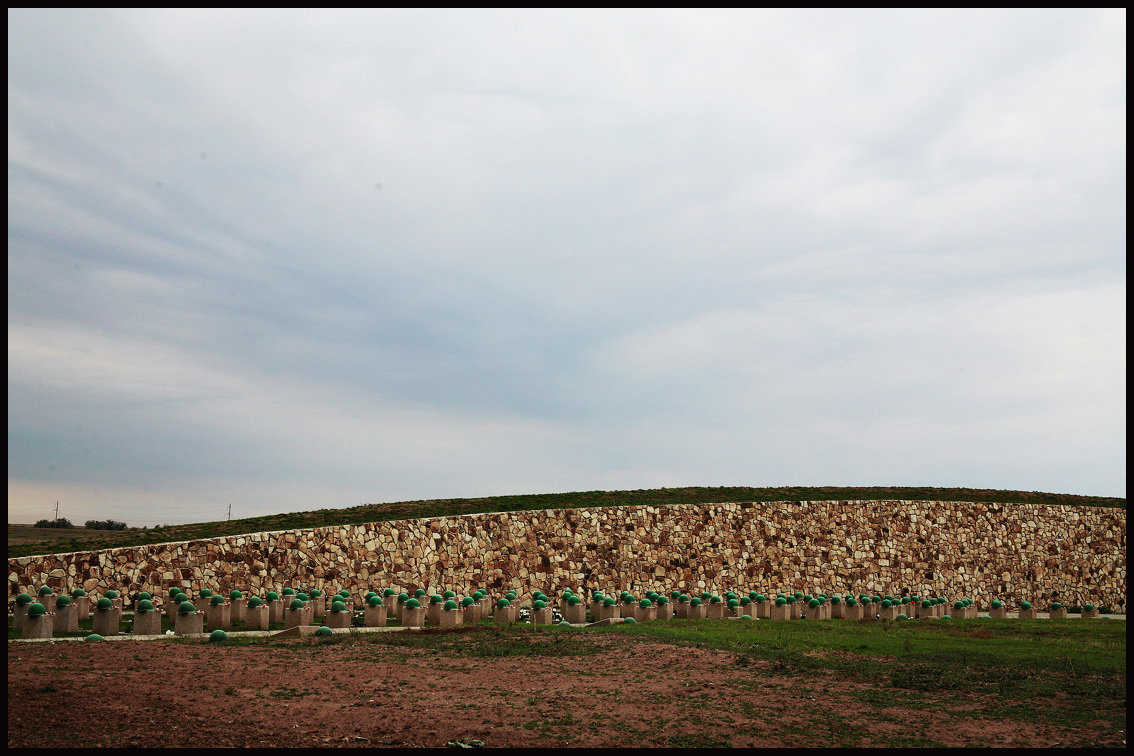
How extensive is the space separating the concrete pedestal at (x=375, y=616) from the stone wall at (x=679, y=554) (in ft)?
21.9

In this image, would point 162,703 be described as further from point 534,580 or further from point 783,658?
point 534,580

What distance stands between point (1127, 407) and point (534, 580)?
19725mm

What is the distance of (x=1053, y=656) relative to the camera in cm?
1452

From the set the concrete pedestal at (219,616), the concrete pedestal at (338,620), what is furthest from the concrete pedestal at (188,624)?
the concrete pedestal at (338,620)

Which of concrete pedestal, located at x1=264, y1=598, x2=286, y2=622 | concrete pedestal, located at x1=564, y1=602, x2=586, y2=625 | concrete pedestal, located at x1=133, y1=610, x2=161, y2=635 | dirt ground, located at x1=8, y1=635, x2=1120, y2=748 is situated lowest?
concrete pedestal, located at x1=564, y1=602, x2=586, y2=625

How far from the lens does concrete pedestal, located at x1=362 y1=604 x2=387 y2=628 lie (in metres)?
17.5

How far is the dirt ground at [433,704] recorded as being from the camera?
850 cm

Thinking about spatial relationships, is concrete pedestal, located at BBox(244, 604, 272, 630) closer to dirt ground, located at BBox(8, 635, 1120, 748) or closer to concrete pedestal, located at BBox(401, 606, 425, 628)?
concrete pedestal, located at BBox(401, 606, 425, 628)

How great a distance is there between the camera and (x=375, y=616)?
17.6m

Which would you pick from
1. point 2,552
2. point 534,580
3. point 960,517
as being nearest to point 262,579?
point 534,580

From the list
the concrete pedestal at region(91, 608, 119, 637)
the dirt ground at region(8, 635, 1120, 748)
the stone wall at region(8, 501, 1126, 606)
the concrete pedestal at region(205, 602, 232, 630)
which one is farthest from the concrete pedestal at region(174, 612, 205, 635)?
the stone wall at region(8, 501, 1126, 606)

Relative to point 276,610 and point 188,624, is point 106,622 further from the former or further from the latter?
point 276,610

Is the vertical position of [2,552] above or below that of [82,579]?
above

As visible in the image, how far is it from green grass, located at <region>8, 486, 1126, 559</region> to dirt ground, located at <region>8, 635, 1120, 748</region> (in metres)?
12.0
